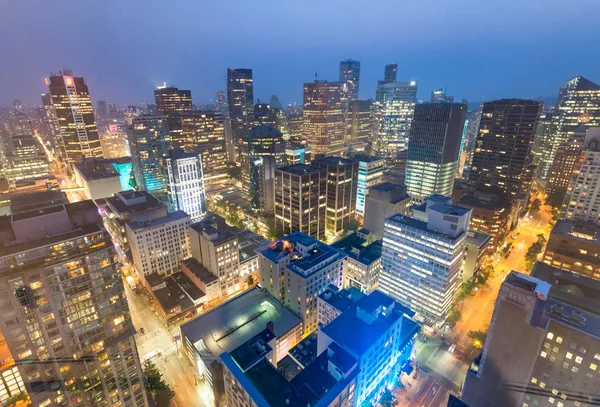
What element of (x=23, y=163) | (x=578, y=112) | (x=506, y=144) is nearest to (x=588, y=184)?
(x=506, y=144)

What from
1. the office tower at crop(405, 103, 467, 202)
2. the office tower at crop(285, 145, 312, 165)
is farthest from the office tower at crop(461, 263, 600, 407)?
the office tower at crop(285, 145, 312, 165)

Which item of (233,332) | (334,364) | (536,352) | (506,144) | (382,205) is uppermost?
(506,144)

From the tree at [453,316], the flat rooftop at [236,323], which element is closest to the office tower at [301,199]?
the flat rooftop at [236,323]

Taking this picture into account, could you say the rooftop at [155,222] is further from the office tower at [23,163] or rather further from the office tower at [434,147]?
the office tower at [434,147]

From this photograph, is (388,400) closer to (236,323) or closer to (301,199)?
(236,323)

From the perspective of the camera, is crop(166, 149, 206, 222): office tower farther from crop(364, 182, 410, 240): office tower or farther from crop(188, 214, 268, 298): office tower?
crop(364, 182, 410, 240): office tower

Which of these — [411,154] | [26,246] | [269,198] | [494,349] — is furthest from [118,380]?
[411,154]

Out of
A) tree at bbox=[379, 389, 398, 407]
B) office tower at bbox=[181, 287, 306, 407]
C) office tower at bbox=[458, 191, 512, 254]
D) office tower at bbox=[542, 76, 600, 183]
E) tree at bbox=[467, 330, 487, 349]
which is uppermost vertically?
office tower at bbox=[542, 76, 600, 183]
